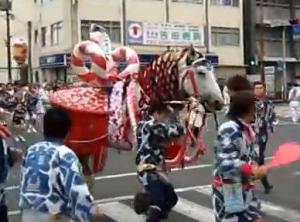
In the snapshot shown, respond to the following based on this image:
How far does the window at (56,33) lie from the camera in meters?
44.4

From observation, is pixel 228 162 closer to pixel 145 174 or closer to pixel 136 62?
pixel 145 174

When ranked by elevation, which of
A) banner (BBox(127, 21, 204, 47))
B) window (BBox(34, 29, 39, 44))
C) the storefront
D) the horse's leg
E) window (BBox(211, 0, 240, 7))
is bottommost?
the horse's leg

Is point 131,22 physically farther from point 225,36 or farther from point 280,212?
point 280,212

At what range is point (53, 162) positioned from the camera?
178 inches

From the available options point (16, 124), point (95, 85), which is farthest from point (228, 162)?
point (16, 124)

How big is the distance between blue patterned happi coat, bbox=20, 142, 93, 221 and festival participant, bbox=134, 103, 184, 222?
6.71ft

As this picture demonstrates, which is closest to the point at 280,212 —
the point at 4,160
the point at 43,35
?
the point at 4,160

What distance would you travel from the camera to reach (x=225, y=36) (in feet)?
164

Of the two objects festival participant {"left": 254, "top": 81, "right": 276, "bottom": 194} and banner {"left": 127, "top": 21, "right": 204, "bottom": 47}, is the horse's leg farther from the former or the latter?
banner {"left": 127, "top": 21, "right": 204, "bottom": 47}

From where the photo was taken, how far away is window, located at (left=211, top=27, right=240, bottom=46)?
49.2 metres

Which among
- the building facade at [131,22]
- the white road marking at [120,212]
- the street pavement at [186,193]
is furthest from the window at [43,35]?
the white road marking at [120,212]

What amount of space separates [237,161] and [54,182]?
1.36 meters

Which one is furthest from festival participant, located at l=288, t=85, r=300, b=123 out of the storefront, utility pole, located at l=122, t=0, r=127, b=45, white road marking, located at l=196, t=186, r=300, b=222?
utility pole, located at l=122, t=0, r=127, b=45

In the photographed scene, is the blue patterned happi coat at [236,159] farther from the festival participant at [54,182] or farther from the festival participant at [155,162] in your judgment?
the festival participant at [155,162]
